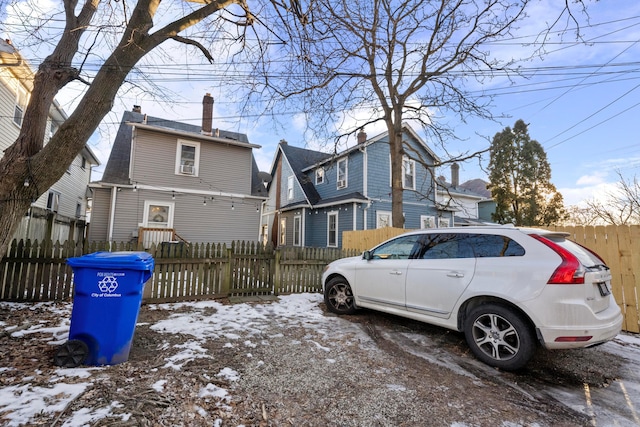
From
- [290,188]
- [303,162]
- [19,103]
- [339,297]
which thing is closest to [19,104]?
[19,103]

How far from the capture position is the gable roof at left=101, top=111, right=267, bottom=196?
12266 mm

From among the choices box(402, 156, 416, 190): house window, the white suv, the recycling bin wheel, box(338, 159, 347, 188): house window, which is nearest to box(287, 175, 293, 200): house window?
box(338, 159, 347, 188): house window

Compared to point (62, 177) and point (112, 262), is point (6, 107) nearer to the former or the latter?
point (62, 177)

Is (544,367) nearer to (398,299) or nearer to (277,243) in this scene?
(398,299)

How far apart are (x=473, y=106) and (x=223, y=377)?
35.2 ft

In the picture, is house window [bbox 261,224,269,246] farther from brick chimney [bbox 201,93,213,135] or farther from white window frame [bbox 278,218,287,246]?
brick chimney [bbox 201,93,213,135]

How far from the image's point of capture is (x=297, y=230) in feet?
58.2

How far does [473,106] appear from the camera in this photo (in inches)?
384

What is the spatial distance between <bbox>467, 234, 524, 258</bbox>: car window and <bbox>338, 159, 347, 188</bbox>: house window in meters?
12.4

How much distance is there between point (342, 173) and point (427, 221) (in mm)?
5605

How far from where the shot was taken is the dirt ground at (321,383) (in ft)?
7.06

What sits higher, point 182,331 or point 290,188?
point 290,188

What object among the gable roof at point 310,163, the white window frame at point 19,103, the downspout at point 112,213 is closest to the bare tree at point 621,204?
the gable roof at point 310,163

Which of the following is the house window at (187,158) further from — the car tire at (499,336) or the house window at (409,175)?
the car tire at (499,336)
